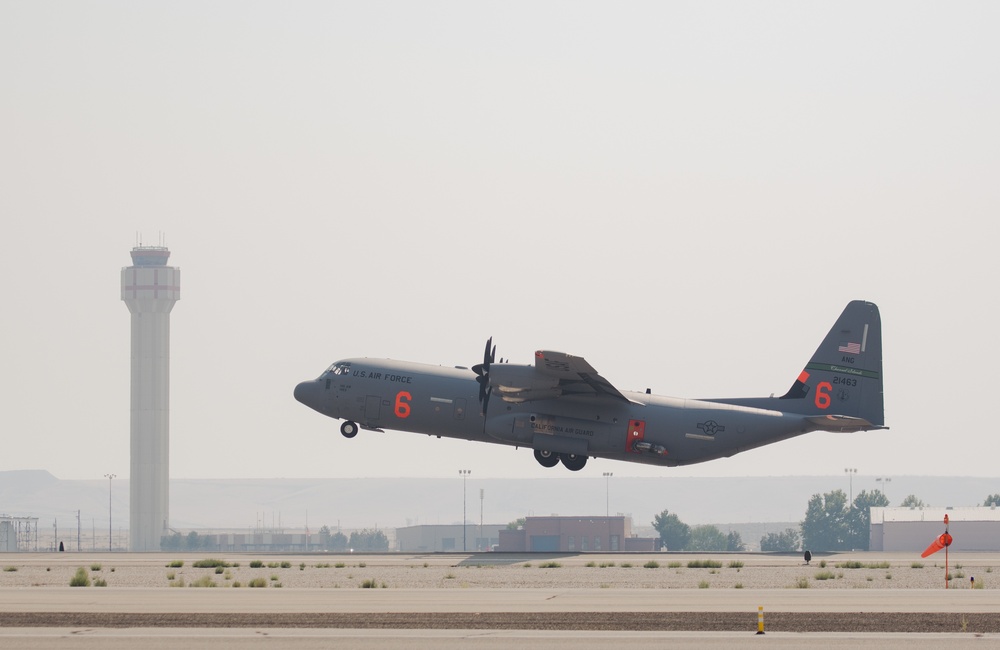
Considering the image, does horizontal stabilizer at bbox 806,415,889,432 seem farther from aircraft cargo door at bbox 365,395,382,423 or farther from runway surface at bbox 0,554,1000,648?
aircraft cargo door at bbox 365,395,382,423

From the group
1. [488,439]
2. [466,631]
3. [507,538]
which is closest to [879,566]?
[488,439]

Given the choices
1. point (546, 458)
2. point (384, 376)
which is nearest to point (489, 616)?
point (546, 458)

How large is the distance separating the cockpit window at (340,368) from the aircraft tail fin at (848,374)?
21.2 metres

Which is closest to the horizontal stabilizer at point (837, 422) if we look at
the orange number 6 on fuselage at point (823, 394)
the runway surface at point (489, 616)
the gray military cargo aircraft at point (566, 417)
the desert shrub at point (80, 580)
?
the gray military cargo aircraft at point (566, 417)

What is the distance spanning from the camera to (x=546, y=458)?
71.5m

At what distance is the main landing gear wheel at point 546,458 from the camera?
2807 inches

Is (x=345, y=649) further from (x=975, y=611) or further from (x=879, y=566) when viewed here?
(x=879, y=566)

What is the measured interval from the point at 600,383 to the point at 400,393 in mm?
9694

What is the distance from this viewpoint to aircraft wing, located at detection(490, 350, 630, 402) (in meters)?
65.8

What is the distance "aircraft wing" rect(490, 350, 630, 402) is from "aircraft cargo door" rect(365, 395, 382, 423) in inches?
257

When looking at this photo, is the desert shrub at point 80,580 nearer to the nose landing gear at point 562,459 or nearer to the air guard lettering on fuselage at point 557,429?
the air guard lettering on fuselage at point 557,429

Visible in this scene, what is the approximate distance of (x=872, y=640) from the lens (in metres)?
37.8

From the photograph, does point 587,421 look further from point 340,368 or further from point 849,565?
point 849,565

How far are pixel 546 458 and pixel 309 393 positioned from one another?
40.0 feet
